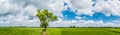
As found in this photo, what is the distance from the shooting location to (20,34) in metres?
45.9

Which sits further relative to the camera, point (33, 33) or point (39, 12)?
point (39, 12)

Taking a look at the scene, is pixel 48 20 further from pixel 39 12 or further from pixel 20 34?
pixel 20 34

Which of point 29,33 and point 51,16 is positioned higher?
point 51,16

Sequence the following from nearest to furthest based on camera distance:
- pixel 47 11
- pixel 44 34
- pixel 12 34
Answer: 1. pixel 44 34
2. pixel 12 34
3. pixel 47 11

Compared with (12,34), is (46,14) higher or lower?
higher

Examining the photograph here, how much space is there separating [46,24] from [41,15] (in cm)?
409

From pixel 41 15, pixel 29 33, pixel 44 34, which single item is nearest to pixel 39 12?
pixel 41 15

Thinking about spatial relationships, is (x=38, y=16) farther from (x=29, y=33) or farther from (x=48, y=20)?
(x=29, y=33)

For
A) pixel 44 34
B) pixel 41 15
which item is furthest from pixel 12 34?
pixel 41 15

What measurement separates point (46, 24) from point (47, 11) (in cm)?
493

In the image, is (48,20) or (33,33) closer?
(33,33)

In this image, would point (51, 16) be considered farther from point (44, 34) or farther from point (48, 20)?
point (44, 34)

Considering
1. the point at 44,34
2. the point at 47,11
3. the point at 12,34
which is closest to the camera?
the point at 44,34

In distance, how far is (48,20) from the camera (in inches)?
2643
